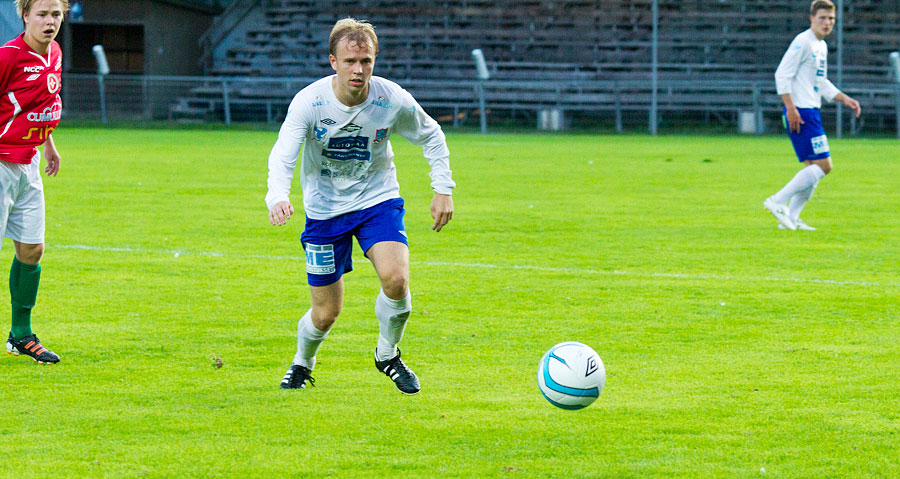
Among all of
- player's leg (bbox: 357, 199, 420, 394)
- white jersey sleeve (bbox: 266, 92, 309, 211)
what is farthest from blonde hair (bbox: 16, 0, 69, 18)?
player's leg (bbox: 357, 199, 420, 394)

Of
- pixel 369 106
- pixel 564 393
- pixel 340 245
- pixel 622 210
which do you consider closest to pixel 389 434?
pixel 564 393

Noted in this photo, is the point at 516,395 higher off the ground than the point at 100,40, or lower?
lower

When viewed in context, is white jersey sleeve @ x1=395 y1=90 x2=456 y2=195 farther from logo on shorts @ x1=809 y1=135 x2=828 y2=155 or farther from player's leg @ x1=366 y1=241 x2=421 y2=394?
logo on shorts @ x1=809 y1=135 x2=828 y2=155

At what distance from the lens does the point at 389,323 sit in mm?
5410

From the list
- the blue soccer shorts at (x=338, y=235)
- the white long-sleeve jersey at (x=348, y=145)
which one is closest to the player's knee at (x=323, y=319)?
the blue soccer shorts at (x=338, y=235)

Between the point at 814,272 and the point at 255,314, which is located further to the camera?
the point at 814,272

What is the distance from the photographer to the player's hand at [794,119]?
11.1m

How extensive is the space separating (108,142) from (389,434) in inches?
818

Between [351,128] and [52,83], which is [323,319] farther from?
[52,83]

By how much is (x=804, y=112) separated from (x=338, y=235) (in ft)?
23.9

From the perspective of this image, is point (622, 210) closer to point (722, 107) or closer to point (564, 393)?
point (564, 393)

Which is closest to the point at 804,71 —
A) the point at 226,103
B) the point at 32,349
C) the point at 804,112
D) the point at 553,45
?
the point at 804,112

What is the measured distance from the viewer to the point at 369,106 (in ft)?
17.2

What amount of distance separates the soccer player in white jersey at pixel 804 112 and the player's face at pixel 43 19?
746 centimetres
